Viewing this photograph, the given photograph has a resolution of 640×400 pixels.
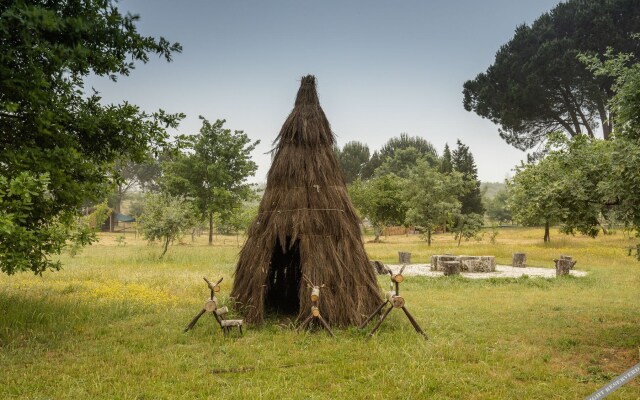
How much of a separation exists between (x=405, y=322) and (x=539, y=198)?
13.9 ft

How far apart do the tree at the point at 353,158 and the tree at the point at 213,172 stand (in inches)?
1677

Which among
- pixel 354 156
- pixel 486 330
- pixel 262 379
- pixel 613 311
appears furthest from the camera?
pixel 354 156

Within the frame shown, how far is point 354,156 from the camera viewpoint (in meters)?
87.4

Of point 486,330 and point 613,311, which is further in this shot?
point 613,311

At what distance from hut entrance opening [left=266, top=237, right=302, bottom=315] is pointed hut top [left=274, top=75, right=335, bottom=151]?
3.33m

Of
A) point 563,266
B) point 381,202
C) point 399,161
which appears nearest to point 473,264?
point 563,266

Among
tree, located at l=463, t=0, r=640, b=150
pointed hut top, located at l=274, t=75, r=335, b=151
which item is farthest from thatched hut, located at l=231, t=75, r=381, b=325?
tree, located at l=463, t=0, r=640, b=150

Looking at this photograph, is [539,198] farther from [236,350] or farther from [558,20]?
[558,20]

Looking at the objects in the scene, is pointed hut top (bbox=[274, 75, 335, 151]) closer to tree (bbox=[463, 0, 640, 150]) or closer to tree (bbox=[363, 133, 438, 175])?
tree (bbox=[463, 0, 640, 150])

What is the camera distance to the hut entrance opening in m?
13.2

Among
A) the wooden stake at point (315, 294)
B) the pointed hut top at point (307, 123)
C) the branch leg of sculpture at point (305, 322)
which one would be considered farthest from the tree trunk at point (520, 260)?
the branch leg of sculpture at point (305, 322)

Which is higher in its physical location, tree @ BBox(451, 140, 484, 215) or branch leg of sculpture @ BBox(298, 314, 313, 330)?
tree @ BBox(451, 140, 484, 215)

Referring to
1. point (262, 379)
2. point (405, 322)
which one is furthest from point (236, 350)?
point (405, 322)

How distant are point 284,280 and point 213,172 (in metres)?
30.0
